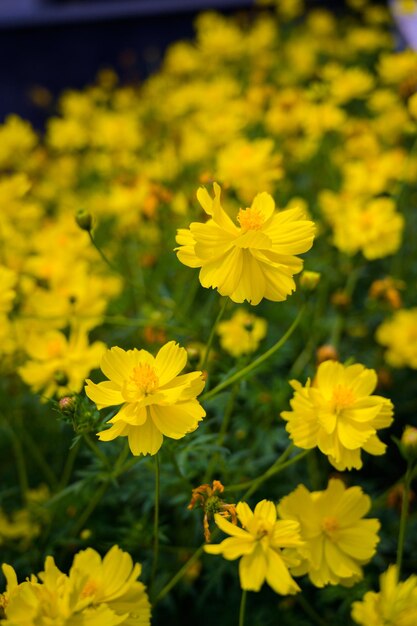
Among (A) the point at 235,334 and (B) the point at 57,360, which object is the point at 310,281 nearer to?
(A) the point at 235,334

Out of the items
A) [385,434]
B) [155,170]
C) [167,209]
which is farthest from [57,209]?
[385,434]

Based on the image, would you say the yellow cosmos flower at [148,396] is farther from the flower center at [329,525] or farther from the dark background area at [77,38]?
the dark background area at [77,38]

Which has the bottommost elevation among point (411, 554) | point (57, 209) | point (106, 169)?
point (411, 554)

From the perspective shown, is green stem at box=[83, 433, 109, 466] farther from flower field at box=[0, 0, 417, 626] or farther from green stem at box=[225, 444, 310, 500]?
green stem at box=[225, 444, 310, 500]

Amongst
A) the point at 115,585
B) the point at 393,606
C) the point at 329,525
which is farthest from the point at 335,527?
the point at 115,585

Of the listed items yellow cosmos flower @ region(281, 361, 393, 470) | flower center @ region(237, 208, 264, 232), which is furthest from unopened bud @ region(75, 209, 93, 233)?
yellow cosmos flower @ region(281, 361, 393, 470)

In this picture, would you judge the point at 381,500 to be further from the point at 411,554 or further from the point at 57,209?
the point at 57,209
